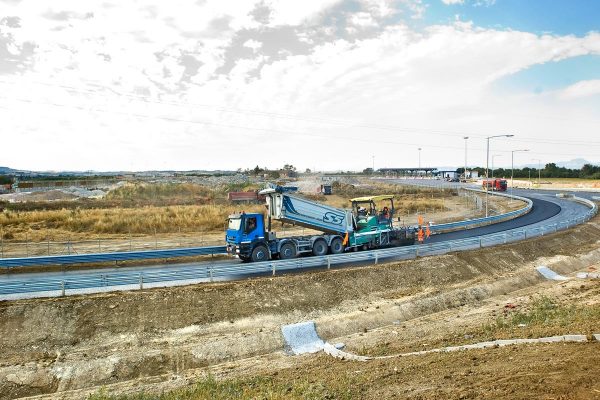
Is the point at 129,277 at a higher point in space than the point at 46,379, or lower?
higher

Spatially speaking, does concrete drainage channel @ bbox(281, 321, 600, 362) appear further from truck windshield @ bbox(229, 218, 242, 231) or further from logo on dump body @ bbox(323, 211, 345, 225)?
logo on dump body @ bbox(323, 211, 345, 225)

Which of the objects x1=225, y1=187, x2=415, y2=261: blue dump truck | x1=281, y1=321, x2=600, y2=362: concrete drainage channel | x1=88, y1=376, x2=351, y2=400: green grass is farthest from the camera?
x1=225, y1=187, x2=415, y2=261: blue dump truck

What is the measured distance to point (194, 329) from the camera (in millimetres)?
16516

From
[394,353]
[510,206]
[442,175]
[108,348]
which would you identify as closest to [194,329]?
[108,348]

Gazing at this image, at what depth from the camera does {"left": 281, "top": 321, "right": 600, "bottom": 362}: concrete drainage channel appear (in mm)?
11938

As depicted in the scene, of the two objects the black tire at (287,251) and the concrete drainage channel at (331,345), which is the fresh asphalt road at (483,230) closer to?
the black tire at (287,251)

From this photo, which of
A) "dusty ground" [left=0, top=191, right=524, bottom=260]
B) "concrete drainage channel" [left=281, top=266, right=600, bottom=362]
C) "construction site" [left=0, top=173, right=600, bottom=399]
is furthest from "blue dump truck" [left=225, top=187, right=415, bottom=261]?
"dusty ground" [left=0, top=191, right=524, bottom=260]

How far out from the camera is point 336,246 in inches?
1058

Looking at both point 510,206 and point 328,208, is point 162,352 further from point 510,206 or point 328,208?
point 510,206

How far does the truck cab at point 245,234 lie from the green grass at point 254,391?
1226cm

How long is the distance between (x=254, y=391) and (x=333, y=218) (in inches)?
675

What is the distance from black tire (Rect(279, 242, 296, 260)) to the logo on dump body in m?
2.98

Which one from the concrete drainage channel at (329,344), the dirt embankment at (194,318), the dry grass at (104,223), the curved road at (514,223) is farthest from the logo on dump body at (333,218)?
the dry grass at (104,223)

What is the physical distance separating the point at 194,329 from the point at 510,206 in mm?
57144
